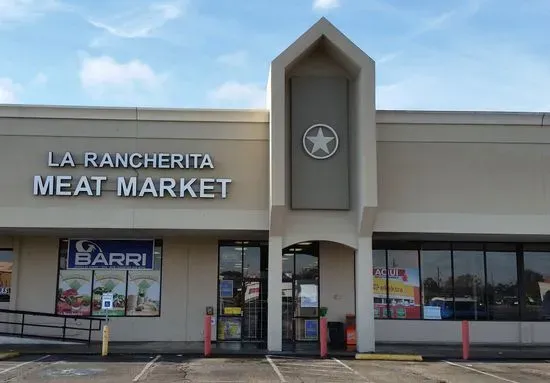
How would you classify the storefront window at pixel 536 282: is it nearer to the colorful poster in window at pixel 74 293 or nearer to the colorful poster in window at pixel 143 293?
the colorful poster in window at pixel 143 293

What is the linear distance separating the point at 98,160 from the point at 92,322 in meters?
5.98

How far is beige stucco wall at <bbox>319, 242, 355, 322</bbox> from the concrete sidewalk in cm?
180

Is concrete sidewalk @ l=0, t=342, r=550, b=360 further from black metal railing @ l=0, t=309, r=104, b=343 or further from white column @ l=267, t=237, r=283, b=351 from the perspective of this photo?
black metal railing @ l=0, t=309, r=104, b=343

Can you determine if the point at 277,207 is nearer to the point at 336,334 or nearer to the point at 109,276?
the point at 336,334

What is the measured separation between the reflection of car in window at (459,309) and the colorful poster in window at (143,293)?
32.6ft

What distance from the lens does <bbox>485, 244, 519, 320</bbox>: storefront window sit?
23.0m

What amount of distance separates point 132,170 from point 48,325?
21.1ft

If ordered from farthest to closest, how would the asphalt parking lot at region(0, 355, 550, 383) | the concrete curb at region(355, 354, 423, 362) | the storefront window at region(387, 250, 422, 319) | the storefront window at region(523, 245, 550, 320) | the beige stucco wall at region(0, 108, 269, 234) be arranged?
Answer: the storefront window at region(523, 245, 550, 320) → the storefront window at region(387, 250, 422, 319) → the beige stucco wall at region(0, 108, 269, 234) → the concrete curb at region(355, 354, 423, 362) → the asphalt parking lot at region(0, 355, 550, 383)

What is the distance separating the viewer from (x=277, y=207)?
18922mm

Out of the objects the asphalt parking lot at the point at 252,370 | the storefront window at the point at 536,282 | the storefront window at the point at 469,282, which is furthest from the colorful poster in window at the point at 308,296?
the storefront window at the point at 536,282

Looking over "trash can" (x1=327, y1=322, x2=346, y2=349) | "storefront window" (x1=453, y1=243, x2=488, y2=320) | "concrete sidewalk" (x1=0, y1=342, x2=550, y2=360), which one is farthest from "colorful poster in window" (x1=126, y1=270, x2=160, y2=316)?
"storefront window" (x1=453, y1=243, x2=488, y2=320)

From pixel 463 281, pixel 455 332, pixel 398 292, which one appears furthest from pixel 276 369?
pixel 463 281

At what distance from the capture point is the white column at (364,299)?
19.2m

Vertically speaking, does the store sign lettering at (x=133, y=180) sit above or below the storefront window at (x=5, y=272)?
above
